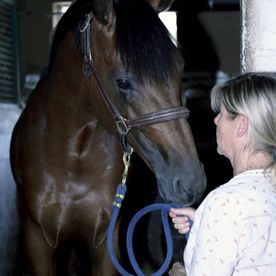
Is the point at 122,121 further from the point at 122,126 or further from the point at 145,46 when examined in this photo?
the point at 145,46

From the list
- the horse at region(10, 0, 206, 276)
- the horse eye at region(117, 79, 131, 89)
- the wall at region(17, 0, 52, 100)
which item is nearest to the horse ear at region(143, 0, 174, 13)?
the horse at region(10, 0, 206, 276)

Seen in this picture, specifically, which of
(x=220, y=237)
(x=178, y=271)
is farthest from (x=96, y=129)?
(x=220, y=237)

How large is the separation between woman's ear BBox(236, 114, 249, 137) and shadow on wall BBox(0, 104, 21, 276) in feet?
7.55

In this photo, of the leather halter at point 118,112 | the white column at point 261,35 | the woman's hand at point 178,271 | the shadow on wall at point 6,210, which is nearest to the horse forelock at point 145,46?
the leather halter at point 118,112

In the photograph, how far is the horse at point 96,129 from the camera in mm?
1682

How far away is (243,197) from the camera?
3.57 ft

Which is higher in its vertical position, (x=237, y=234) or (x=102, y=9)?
(x=102, y=9)

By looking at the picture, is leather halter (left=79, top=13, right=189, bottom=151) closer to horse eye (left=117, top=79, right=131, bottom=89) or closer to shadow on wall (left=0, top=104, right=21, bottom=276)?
horse eye (left=117, top=79, right=131, bottom=89)

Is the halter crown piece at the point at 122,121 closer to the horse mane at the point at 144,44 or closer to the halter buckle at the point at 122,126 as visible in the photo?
the halter buckle at the point at 122,126

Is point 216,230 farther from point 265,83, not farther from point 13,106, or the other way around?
point 13,106

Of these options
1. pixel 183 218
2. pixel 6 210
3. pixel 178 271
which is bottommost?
pixel 6 210

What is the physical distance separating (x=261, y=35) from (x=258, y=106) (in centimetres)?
→ 64

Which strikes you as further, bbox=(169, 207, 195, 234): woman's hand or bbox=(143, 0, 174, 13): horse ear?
bbox=(143, 0, 174, 13): horse ear

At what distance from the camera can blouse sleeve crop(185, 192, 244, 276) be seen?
3.50ft
